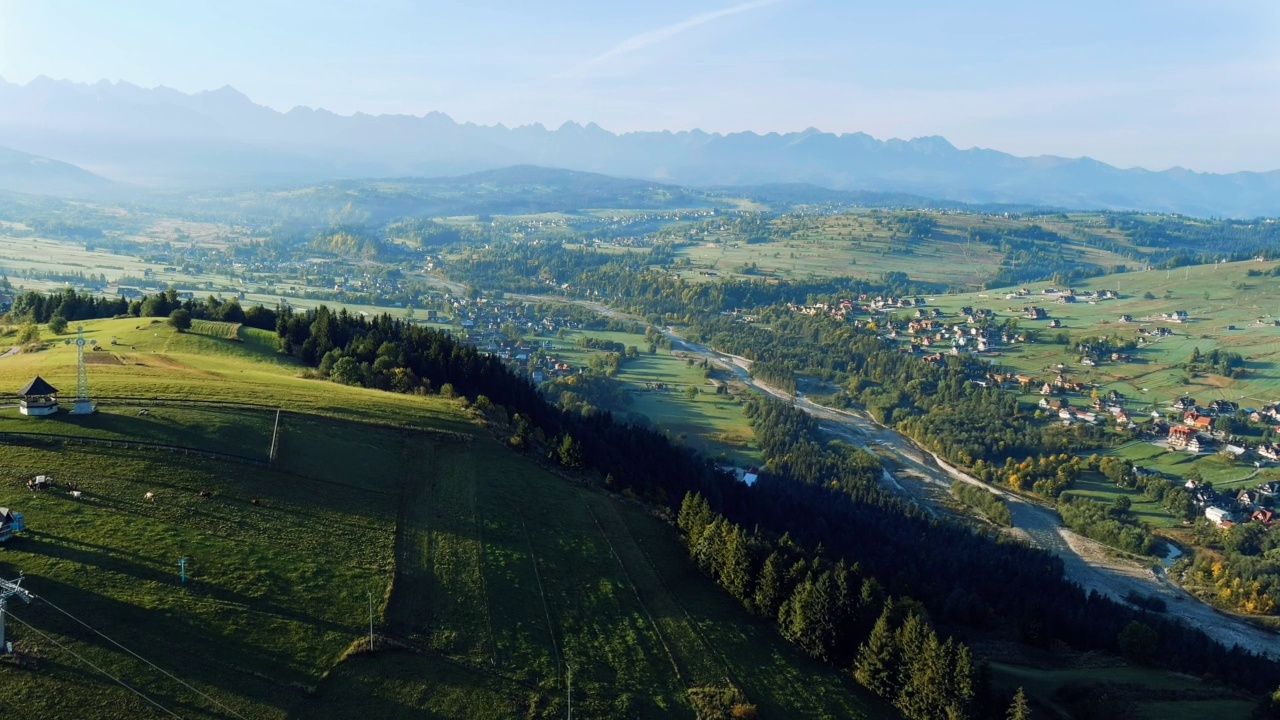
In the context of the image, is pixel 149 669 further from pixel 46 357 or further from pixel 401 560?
pixel 46 357

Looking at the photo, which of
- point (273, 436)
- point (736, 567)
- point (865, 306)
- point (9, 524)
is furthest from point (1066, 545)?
point (865, 306)

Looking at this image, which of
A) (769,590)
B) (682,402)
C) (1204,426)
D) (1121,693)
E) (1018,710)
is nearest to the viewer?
(1018,710)

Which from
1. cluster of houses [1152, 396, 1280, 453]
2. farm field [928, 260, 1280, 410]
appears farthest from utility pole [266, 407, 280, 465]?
farm field [928, 260, 1280, 410]

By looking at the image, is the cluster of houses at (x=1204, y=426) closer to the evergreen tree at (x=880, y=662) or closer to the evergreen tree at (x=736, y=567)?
the evergreen tree at (x=736, y=567)

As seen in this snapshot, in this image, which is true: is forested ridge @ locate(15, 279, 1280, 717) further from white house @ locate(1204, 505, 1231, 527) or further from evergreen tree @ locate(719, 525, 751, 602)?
white house @ locate(1204, 505, 1231, 527)

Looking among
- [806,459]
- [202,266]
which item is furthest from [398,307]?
[806,459]

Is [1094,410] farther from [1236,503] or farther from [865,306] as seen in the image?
[865,306]

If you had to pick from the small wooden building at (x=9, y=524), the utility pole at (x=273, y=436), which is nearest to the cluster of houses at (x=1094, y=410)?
the utility pole at (x=273, y=436)

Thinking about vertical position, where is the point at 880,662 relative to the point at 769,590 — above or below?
below
